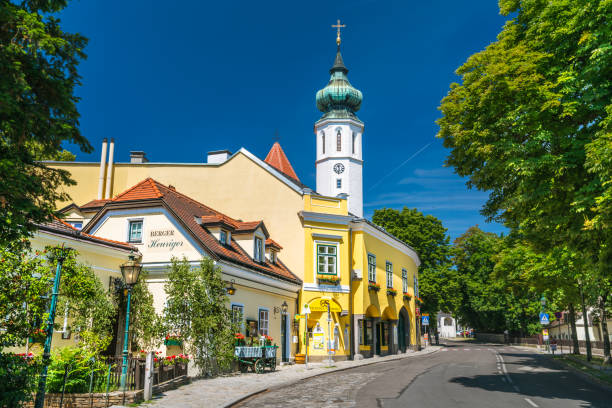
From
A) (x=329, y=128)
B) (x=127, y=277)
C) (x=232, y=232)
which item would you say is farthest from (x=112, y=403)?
(x=329, y=128)

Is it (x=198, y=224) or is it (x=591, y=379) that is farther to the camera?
(x=198, y=224)

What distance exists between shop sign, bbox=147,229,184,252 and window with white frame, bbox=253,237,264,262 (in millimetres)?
5462

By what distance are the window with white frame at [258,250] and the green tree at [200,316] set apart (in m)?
6.26

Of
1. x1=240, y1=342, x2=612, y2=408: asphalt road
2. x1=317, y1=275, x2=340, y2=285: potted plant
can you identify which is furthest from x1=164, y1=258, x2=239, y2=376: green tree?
x1=317, y1=275, x2=340, y2=285: potted plant

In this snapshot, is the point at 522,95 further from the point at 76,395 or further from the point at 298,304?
the point at 298,304

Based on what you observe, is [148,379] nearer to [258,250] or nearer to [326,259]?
[258,250]

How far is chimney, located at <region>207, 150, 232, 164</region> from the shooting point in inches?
1388

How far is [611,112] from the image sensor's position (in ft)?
35.6

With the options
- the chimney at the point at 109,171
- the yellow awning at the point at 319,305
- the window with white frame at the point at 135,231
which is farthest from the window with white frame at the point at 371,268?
the chimney at the point at 109,171

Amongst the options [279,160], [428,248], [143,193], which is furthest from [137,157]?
[428,248]

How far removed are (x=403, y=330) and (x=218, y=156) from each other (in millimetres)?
20858

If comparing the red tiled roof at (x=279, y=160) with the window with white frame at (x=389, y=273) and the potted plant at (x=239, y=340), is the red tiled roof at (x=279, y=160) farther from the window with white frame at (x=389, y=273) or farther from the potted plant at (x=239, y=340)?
the potted plant at (x=239, y=340)

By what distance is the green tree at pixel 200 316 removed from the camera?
19.0 m

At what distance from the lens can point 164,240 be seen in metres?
21.4
